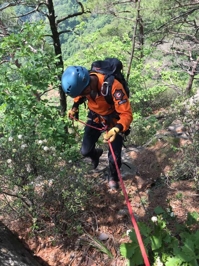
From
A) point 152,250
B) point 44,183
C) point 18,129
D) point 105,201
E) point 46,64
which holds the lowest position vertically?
point 105,201

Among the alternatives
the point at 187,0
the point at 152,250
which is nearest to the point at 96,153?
the point at 152,250

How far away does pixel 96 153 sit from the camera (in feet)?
16.3

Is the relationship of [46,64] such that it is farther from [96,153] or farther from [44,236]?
[44,236]

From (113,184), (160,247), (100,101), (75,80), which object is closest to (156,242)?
(160,247)

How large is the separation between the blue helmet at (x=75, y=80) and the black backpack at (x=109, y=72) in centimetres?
26

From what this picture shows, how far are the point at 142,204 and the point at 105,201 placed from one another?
592 millimetres

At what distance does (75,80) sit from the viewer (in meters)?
3.58

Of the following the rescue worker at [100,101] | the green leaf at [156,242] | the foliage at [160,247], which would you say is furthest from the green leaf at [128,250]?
the rescue worker at [100,101]

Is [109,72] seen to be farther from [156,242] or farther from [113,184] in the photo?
[156,242]

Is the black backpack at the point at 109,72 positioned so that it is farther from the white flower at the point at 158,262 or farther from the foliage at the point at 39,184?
the white flower at the point at 158,262

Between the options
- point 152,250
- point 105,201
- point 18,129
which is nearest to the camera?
point 152,250

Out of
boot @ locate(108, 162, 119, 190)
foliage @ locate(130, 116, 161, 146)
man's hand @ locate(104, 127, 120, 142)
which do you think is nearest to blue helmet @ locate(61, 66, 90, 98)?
man's hand @ locate(104, 127, 120, 142)

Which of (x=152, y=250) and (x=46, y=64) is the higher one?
(x=46, y=64)

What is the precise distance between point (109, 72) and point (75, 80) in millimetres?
511
